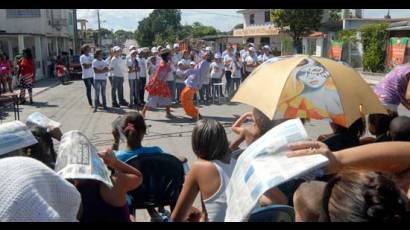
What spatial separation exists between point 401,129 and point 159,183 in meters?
1.93

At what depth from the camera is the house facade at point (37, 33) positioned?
2881 cm

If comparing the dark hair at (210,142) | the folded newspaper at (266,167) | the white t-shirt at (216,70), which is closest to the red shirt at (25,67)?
the white t-shirt at (216,70)

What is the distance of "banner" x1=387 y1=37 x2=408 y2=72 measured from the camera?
72.9 feet

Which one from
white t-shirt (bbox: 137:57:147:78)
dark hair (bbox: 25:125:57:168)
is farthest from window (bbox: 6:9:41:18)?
dark hair (bbox: 25:125:57:168)

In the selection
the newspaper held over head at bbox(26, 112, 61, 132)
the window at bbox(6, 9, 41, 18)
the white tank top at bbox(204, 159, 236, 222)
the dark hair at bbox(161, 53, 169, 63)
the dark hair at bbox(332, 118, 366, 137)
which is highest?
the window at bbox(6, 9, 41, 18)

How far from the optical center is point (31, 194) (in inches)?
61.9

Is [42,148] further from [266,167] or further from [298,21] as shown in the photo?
[298,21]

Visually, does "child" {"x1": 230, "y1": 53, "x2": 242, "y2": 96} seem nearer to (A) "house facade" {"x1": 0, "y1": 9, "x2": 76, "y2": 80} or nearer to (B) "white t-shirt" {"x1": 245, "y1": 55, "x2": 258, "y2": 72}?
(B) "white t-shirt" {"x1": 245, "y1": 55, "x2": 258, "y2": 72}

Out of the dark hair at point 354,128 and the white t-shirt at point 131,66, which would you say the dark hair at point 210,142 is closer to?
the dark hair at point 354,128

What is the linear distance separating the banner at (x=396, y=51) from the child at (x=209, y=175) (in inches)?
830

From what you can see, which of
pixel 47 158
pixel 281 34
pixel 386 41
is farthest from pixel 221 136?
pixel 281 34

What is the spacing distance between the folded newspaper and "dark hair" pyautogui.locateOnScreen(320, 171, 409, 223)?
0.10m

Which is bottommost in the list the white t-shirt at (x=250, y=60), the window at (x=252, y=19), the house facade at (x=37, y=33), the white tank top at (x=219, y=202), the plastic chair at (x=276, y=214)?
the white tank top at (x=219, y=202)
